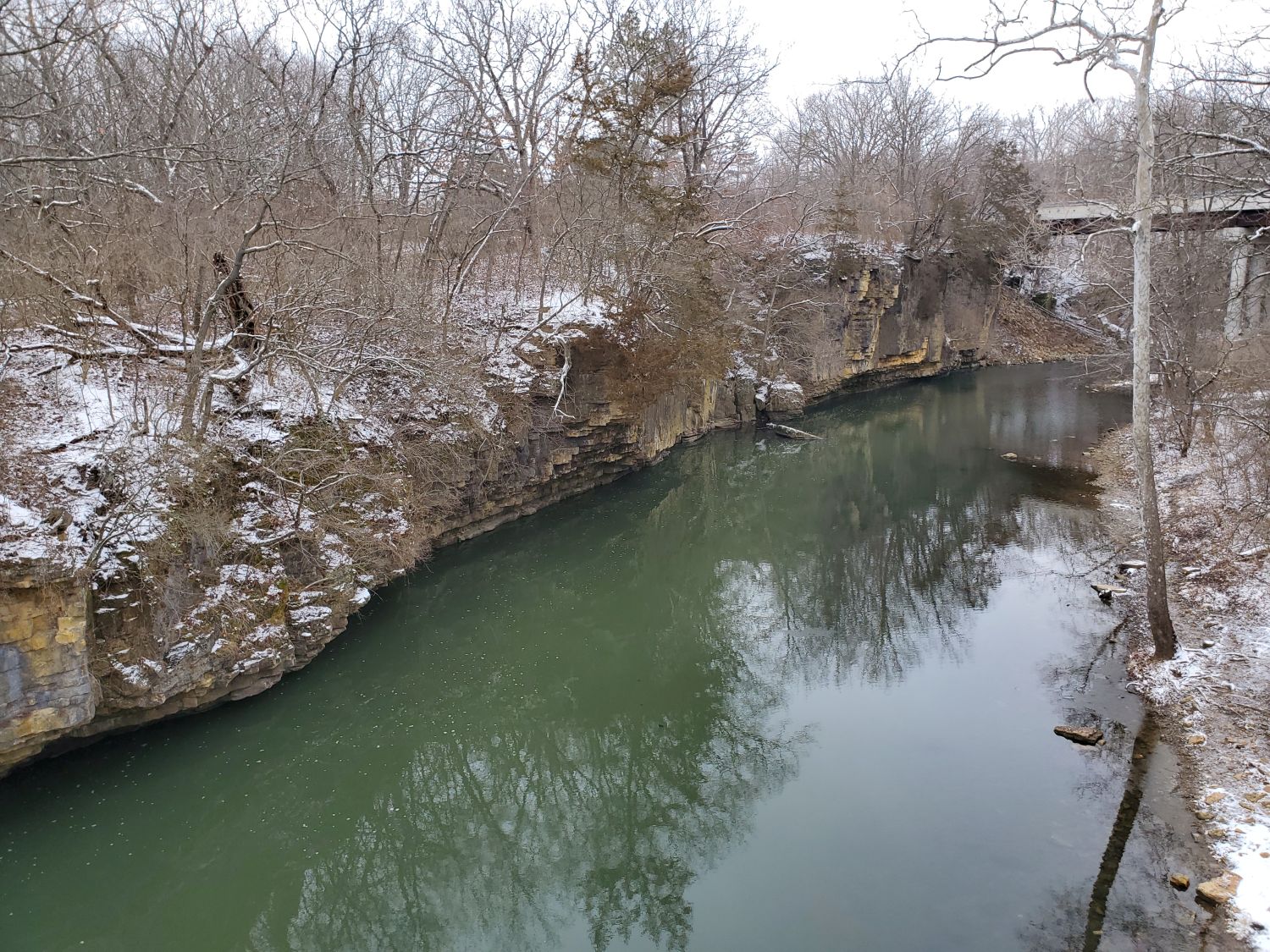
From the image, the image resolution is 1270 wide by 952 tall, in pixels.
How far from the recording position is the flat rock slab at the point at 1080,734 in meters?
8.78

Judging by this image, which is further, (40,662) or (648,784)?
(648,784)

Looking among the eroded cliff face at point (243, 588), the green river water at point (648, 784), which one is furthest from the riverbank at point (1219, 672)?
the eroded cliff face at point (243, 588)

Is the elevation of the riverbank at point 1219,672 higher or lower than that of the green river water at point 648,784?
higher

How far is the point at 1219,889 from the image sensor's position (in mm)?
6289

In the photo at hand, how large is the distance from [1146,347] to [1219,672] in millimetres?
4034

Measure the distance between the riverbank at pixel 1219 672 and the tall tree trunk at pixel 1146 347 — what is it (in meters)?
0.62

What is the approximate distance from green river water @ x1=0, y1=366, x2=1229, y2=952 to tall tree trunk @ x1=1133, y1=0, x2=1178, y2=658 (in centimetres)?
123

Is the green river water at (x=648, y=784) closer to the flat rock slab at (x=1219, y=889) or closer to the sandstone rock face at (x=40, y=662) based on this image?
the flat rock slab at (x=1219, y=889)

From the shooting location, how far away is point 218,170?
1241 cm

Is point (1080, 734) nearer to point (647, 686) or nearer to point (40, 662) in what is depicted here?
point (647, 686)

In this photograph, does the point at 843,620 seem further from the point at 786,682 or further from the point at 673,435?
the point at 673,435

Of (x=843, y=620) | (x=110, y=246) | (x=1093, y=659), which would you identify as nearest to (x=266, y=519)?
(x=110, y=246)

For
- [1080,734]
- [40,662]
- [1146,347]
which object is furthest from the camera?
[1080,734]

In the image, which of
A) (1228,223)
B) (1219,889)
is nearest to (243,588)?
(1219,889)
